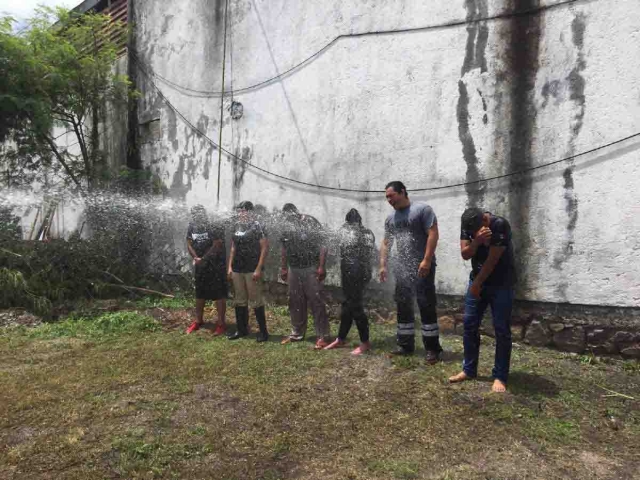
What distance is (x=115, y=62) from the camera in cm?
1157

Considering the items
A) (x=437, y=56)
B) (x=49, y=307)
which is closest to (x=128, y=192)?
(x=49, y=307)

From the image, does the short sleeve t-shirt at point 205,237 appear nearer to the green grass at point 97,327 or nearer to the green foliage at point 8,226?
the green grass at point 97,327

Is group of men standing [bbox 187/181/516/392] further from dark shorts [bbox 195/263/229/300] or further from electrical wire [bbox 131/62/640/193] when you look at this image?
electrical wire [bbox 131/62/640/193]

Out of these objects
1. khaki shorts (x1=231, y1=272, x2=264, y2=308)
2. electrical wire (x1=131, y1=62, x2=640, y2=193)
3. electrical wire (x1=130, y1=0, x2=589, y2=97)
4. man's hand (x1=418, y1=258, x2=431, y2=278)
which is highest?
electrical wire (x1=130, y1=0, x2=589, y2=97)

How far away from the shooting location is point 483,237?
14.2 ft

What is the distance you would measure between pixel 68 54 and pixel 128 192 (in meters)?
2.87

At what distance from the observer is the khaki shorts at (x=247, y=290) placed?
21.1 feet

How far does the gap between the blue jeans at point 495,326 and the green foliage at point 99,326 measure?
178 inches

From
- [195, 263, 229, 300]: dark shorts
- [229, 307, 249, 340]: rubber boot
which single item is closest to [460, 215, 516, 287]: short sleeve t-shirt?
[229, 307, 249, 340]: rubber boot

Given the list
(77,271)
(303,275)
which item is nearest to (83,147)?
(77,271)

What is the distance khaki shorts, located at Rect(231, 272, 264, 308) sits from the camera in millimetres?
6441

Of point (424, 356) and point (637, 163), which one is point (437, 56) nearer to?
point (637, 163)

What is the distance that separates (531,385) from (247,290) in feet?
11.7

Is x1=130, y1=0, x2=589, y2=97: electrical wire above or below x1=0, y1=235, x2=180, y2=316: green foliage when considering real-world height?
above
